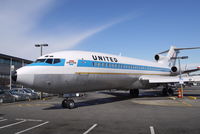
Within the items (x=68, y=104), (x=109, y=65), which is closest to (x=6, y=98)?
(x=68, y=104)

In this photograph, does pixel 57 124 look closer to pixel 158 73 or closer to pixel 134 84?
pixel 134 84

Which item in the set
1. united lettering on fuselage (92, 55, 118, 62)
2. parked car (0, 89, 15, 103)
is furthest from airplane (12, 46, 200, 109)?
parked car (0, 89, 15, 103)

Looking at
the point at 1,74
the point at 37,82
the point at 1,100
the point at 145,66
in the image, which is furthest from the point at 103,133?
the point at 1,74

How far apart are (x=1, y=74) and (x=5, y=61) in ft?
15.4

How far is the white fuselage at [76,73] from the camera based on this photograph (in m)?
11.7

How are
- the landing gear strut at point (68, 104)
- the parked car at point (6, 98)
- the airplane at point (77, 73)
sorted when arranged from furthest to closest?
the parked car at point (6, 98)
the landing gear strut at point (68, 104)
the airplane at point (77, 73)

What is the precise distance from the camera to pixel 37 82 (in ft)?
38.1

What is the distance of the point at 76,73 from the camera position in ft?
44.1

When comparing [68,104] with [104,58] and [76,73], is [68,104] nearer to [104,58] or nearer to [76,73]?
[76,73]

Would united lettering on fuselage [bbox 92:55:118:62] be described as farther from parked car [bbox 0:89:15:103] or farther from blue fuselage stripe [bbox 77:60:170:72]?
parked car [bbox 0:89:15:103]

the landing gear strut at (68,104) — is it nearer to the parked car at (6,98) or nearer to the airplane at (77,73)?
the airplane at (77,73)

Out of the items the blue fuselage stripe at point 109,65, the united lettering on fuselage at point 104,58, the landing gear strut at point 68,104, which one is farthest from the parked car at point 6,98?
the united lettering on fuselage at point 104,58

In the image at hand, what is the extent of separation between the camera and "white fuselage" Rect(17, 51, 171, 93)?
1174 centimetres

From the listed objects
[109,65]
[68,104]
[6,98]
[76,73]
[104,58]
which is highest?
A: [104,58]
